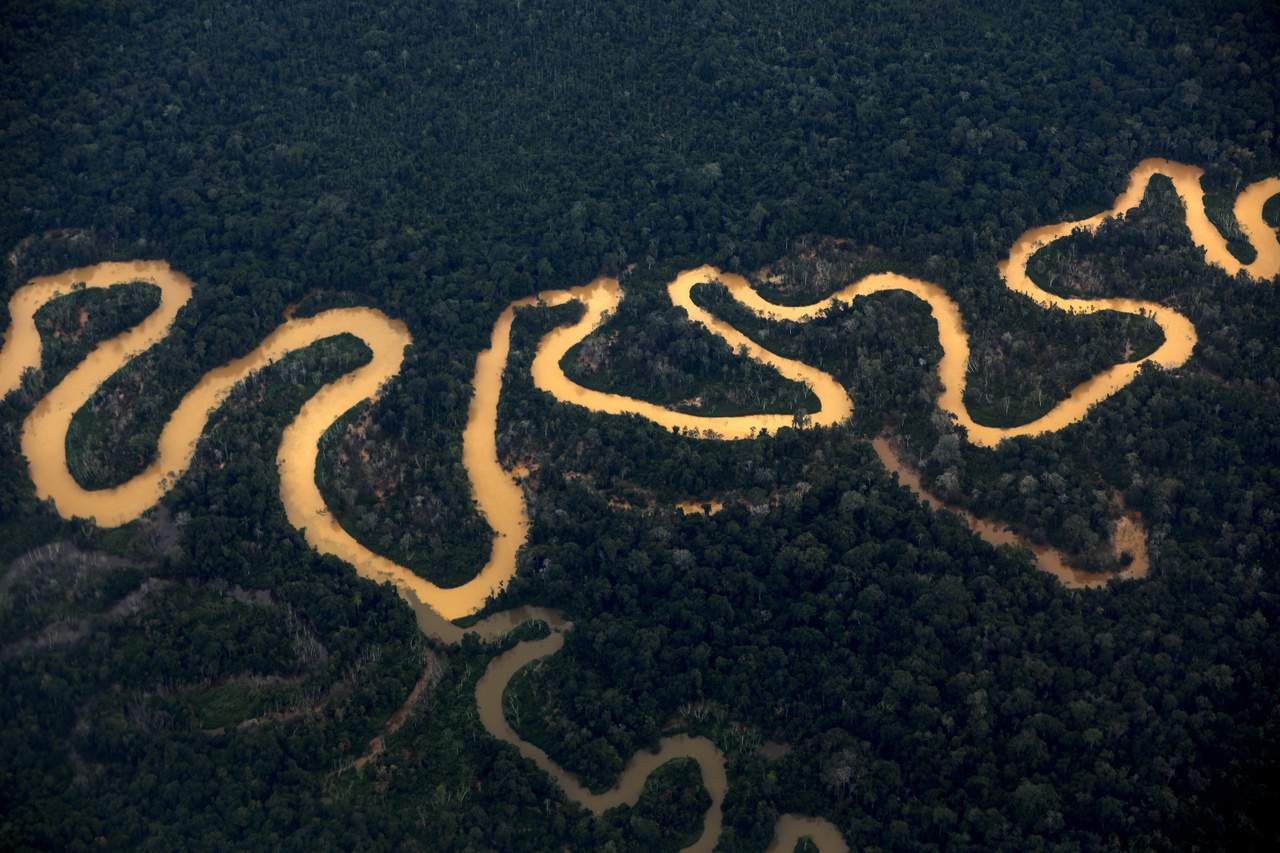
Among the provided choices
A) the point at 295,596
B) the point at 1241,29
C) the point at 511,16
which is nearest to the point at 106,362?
the point at 295,596

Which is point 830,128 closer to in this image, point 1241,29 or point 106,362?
point 1241,29

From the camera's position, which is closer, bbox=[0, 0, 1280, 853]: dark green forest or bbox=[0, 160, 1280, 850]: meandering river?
A: bbox=[0, 0, 1280, 853]: dark green forest

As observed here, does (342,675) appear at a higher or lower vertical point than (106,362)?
lower

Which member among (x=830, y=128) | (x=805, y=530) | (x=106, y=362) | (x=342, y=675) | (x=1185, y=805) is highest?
(x=830, y=128)

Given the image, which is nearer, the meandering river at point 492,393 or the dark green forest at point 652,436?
the dark green forest at point 652,436
